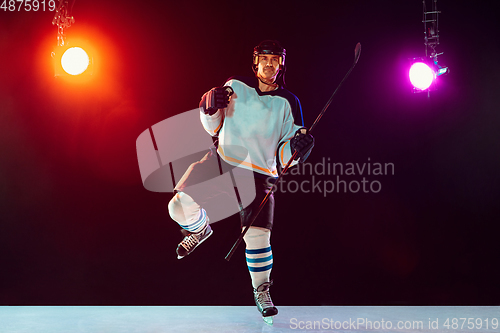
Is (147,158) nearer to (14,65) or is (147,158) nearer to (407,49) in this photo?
(14,65)

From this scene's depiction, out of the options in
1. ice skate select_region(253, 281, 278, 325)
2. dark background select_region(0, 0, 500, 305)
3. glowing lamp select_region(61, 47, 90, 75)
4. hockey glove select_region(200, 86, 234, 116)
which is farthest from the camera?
dark background select_region(0, 0, 500, 305)

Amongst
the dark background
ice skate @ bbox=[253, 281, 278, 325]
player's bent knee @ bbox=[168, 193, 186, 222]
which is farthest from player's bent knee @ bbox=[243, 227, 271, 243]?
the dark background

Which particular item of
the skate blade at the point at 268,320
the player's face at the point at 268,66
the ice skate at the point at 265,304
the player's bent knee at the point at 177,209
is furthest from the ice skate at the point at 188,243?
the player's face at the point at 268,66

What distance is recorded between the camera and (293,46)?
128 inches

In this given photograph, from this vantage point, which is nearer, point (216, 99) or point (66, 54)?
point (216, 99)

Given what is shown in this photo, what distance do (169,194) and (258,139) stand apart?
1.01 m

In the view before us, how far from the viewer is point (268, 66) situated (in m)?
2.59

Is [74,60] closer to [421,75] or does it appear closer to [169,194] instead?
[169,194]

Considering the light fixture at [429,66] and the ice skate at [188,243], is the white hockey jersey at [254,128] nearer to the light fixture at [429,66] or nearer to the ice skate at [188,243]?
the ice skate at [188,243]

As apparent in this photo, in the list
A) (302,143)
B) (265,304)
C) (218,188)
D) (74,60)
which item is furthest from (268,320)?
(74,60)

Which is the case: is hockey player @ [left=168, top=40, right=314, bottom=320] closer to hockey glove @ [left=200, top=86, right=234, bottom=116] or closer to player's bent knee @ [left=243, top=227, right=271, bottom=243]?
player's bent knee @ [left=243, top=227, right=271, bottom=243]

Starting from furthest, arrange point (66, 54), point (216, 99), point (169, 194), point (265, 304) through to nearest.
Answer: point (169, 194) < point (66, 54) < point (265, 304) < point (216, 99)

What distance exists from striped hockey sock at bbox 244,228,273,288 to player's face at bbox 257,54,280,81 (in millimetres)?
944

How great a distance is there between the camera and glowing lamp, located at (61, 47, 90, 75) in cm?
302
